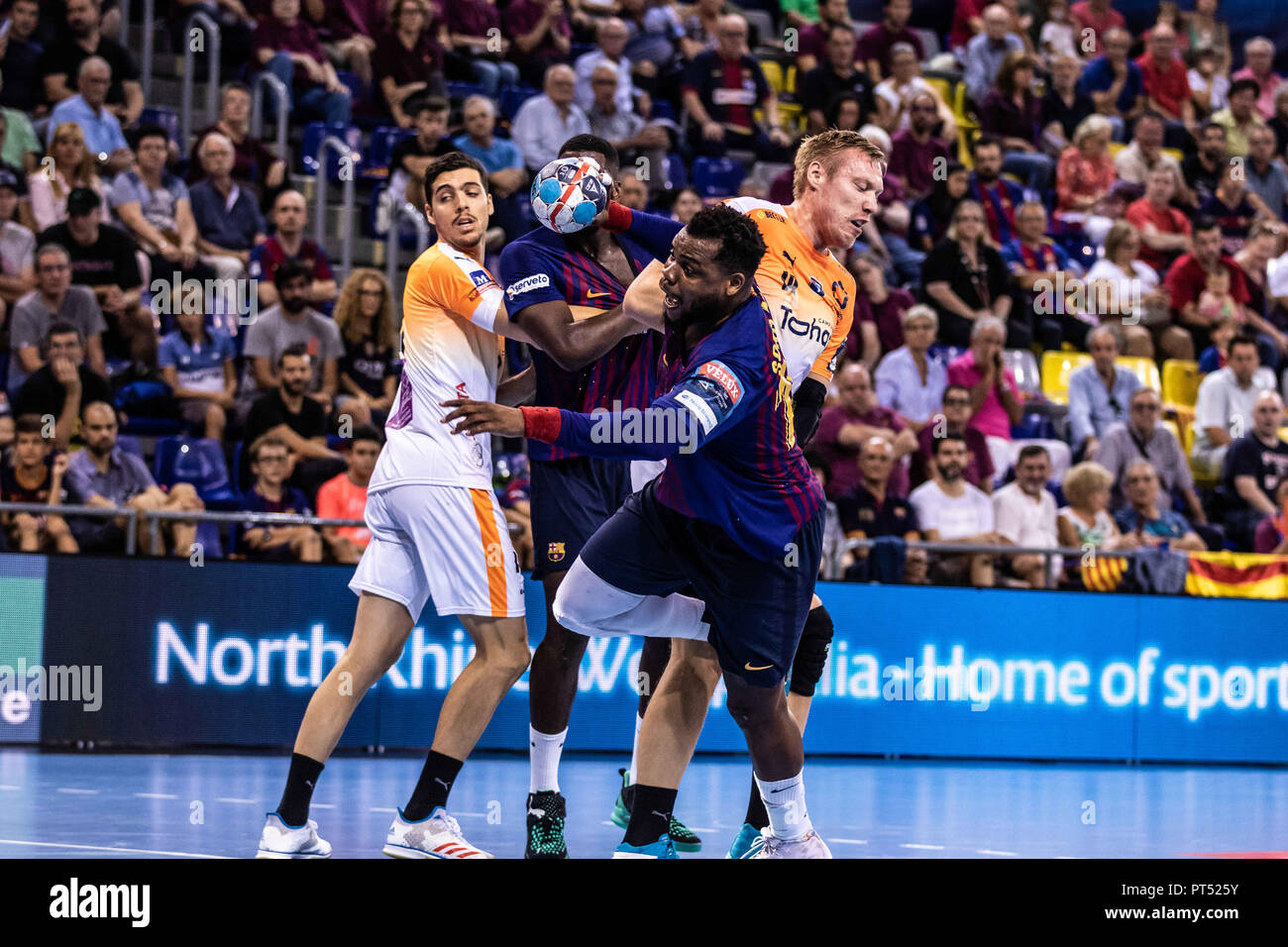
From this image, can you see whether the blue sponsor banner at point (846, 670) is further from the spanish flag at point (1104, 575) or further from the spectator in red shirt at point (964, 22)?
the spectator in red shirt at point (964, 22)

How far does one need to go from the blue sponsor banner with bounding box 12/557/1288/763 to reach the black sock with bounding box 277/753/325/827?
4.70 meters

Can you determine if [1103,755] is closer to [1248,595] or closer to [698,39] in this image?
[1248,595]

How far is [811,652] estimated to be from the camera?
6.42 m

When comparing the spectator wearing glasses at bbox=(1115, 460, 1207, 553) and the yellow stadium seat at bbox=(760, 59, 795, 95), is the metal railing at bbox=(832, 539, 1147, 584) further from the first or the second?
the yellow stadium seat at bbox=(760, 59, 795, 95)

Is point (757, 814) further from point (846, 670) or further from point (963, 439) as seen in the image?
point (963, 439)

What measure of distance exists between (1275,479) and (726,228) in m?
10.3

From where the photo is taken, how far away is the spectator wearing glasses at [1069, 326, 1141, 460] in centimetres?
1444

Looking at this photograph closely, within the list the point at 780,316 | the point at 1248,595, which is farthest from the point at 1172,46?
the point at 780,316

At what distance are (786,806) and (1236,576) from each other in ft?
26.0

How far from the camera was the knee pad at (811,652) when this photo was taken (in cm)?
638

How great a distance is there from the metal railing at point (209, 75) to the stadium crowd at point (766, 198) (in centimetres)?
15

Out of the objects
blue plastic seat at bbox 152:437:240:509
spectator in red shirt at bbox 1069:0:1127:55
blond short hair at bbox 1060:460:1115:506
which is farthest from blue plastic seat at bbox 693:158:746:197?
spectator in red shirt at bbox 1069:0:1127:55

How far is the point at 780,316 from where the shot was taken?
626 centimetres
